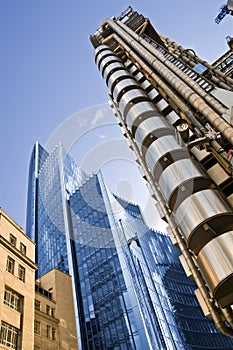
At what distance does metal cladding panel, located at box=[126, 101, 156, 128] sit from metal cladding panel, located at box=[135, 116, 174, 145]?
767mm

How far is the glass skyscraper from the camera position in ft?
240

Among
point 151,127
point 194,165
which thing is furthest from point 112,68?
point 194,165

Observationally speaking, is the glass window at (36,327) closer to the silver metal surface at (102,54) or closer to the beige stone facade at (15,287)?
the beige stone facade at (15,287)

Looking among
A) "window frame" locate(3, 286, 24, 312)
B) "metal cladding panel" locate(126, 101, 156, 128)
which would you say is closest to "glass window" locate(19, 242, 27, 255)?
"window frame" locate(3, 286, 24, 312)

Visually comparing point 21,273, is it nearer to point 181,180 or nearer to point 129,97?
point 129,97

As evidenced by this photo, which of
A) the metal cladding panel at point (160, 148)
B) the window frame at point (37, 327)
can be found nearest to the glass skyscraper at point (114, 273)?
the window frame at point (37, 327)

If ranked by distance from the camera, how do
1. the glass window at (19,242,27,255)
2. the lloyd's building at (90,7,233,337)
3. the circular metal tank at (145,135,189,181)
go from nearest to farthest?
the lloyd's building at (90,7,233,337) < the circular metal tank at (145,135,189,181) < the glass window at (19,242,27,255)

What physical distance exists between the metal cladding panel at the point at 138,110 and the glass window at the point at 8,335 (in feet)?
80.8

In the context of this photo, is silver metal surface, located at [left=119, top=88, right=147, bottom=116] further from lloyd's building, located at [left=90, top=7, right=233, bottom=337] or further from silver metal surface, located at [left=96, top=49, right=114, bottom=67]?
silver metal surface, located at [left=96, top=49, right=114, bottom=67]

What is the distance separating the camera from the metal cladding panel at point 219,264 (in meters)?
8.95

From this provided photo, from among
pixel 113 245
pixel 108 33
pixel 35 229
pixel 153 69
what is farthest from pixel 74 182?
pixel 153 69

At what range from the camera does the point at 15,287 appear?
3288 centimetres

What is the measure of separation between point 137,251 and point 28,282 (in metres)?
60.0

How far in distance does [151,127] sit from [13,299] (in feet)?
90.6
